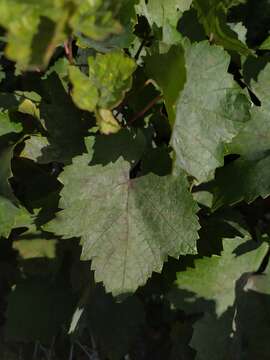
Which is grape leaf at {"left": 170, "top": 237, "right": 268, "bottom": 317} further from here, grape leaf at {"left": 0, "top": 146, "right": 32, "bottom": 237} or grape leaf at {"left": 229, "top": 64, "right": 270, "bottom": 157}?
grape leaf at {"left": 0, "top": 146, "right": 32, "bottom": 237}

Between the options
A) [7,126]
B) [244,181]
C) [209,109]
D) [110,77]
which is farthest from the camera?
[7,126]

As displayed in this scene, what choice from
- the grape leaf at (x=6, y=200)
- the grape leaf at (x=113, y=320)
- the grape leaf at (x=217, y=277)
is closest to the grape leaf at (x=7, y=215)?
the grape leaf at (x=6, y=200)

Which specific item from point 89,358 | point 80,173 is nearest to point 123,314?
point 89,358

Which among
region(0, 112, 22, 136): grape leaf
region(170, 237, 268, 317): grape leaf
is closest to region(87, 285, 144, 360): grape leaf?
region(170, 237, 268, 317): grape leaf

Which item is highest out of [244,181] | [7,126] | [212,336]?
[244,181]

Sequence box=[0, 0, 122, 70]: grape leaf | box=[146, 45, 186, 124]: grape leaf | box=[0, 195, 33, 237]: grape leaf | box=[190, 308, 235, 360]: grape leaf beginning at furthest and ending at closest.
Result: box=[190, 308, 235, 360]: grape leaf → box=[0, 195, 33, 237]: grape leaf → box=[146, 45, 186, 124]: grape leaf → box=[0, 0, 122, 70]: grape leaf

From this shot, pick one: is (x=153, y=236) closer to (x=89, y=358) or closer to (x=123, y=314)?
(x=123, y=314)

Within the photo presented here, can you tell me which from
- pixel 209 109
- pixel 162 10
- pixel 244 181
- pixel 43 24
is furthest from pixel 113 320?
pixel 43 24

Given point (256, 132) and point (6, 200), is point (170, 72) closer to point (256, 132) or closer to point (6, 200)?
point (256, 132)
